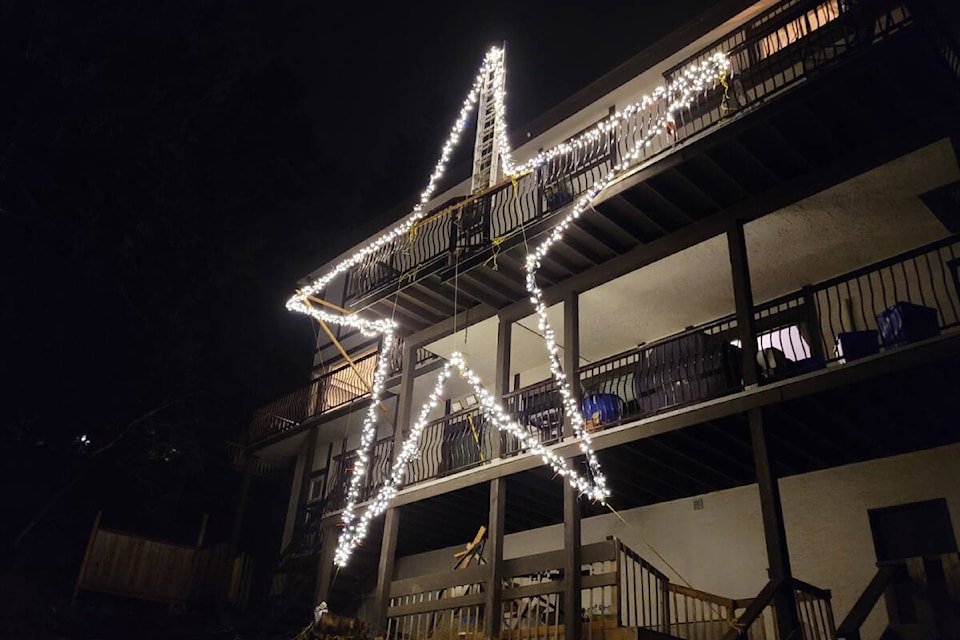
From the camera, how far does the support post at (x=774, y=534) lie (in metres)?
7.35

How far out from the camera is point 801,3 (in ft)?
37.5

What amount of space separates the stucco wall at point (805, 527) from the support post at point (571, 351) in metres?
1.33

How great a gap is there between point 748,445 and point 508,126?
8.69 m

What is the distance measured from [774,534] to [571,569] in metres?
2.58

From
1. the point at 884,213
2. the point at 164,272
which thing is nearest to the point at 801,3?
the point at 884,213

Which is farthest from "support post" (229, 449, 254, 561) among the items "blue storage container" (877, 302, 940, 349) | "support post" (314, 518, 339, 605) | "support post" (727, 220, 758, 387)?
"blue storage container" (877, 302, 940, 349)

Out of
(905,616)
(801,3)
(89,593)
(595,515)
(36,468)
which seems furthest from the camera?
(36,468)

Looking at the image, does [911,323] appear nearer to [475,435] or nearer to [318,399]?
[475,435]

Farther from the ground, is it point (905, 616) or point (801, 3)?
point (801, 3)

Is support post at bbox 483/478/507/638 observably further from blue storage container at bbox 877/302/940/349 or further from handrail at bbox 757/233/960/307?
blue storage container at bbox 877/302/940/349

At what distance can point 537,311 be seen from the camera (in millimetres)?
11570

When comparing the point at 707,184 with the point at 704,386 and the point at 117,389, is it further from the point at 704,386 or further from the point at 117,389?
the point at 117,389

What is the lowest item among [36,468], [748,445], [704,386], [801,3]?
[748,445]

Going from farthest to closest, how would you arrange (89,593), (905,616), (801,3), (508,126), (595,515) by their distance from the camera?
(89,593) < (508,126) < (595,515) < (801,3) < (905,616)
